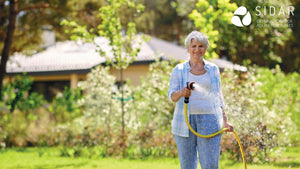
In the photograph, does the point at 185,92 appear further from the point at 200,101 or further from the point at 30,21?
the point at 30,21

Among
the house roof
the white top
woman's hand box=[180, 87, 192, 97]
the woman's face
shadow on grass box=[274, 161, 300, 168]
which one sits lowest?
shadow on grass box=[274, 161, 300, 168]

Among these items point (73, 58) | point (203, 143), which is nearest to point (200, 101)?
point (203, 143)

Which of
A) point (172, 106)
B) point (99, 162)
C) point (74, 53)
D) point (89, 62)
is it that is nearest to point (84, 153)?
point (99, 162)

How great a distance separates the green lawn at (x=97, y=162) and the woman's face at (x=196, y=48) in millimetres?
3856

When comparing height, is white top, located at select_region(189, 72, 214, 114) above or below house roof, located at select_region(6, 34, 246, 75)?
below

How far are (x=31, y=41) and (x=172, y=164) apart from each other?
8087mm

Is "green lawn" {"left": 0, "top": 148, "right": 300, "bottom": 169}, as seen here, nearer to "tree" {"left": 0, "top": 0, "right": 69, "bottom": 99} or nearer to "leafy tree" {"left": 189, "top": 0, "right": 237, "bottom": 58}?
"leafy tree" {"left": 189, "top": 0, "right": 237, "bottom": 58}

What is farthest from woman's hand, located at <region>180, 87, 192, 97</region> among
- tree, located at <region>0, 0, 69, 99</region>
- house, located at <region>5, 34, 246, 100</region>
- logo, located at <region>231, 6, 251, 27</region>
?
house, located at <region>5, 34, 246, 100</region>

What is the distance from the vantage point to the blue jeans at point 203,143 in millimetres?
4254

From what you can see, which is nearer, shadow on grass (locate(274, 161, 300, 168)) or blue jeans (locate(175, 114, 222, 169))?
blue jeans (locate(175, 114, 222, 169))

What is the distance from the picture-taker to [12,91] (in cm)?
1266

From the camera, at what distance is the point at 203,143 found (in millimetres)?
4246

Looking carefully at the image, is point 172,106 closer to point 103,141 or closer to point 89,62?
point 103,141

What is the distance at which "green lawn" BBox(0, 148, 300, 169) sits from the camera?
26.3 ft
